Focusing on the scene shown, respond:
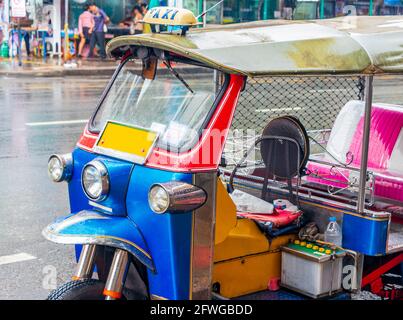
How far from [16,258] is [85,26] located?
16.7 meters

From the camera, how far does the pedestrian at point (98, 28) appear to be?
21719mm

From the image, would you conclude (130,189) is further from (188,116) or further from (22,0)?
(22,0)

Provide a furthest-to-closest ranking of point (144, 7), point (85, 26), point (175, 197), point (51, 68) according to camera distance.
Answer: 1. point (144, 7)
2. point (85, 26)
3. point (51, 68)
4. point (175, 197)

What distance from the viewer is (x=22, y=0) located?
63.3 ft

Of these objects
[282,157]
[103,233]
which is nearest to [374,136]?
[282,157]

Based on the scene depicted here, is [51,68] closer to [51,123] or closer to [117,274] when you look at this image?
[51,123]

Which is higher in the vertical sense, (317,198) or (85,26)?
(85,26)

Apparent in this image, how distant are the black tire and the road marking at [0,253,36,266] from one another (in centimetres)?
210

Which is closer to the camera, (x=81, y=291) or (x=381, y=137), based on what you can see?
(x=81, y=291)

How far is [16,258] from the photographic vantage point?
5.83 m

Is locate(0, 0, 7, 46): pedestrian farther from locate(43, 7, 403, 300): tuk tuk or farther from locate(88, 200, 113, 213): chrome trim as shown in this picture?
locate(88, 200, 113, 213): chrome trim

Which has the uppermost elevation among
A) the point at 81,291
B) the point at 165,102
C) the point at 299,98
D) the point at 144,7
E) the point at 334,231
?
the point at 144,7

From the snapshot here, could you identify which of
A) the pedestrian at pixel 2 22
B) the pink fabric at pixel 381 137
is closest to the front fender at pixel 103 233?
the pink fabric at pixel 381 137

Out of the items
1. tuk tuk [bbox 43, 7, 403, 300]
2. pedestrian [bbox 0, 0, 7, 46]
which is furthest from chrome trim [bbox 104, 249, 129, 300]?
pedestrian [bbox 0, 0, 7, 46]
